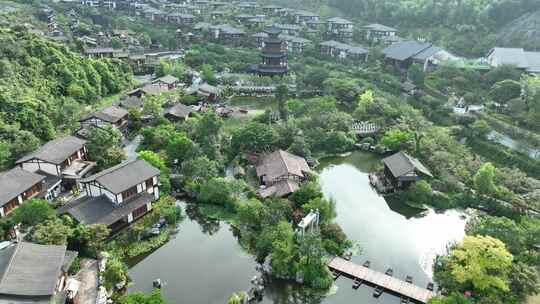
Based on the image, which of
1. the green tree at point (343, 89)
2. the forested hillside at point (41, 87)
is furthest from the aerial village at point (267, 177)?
the green tree at point (343, 89)

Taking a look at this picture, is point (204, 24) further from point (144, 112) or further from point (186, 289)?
point (186, 289)

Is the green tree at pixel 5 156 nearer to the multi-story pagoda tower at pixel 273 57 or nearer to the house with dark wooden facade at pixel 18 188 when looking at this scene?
the house with dark wooden facade at pixel 18 188

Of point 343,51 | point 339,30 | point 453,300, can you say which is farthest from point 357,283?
point 339,30

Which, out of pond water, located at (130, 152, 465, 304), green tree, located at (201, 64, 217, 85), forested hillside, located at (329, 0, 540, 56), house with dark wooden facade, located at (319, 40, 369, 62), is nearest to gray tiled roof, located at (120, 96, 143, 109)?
green tree, located at (201, 64, 217, 85)

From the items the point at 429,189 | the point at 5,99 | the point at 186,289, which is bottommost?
the point at 186,289

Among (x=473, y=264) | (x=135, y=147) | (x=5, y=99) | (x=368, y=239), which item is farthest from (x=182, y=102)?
(x=473, y=264)

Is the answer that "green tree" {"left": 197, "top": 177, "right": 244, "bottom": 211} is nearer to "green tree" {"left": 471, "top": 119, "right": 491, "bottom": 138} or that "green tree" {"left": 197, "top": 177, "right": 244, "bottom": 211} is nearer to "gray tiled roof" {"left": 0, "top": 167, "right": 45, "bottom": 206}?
"gray tiled roof" {"left": 0, "top": 167, "right": 45, "bottom": 206}

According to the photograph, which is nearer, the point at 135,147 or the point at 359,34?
the point at 135,147
